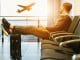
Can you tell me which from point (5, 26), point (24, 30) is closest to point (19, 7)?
point (24, 30)

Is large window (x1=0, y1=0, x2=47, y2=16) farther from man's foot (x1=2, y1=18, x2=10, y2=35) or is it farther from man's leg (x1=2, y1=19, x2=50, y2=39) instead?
man's foot (x1=2, y1=18, x2=10, y2=35)

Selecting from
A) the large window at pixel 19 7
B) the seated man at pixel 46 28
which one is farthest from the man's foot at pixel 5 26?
the large window at pixel 19 7

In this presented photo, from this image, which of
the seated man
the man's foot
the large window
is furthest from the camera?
the large window

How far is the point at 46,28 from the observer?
189 inches

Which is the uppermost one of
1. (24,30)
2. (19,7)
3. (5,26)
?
(19,7)

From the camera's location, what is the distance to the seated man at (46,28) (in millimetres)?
4250

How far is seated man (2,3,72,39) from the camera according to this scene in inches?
167

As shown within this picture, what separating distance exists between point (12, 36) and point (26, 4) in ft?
11.5

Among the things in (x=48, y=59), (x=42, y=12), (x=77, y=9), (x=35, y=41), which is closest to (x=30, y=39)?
(x=35, y=41)

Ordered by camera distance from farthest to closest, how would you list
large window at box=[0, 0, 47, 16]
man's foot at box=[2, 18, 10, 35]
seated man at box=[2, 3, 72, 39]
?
large window at box=[0, 0, 47, 16]
man's foot at box=[2, 18, 10, 35]
seated man at box=[2, 3, 72, 39]

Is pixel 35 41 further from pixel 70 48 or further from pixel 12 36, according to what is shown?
pixel 70 48

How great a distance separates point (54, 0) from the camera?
6.46m

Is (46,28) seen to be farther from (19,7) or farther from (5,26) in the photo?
(19,7)

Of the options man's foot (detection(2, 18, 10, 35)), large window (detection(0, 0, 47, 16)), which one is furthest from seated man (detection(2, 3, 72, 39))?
large window (detection(0, 0, 47, 16))
